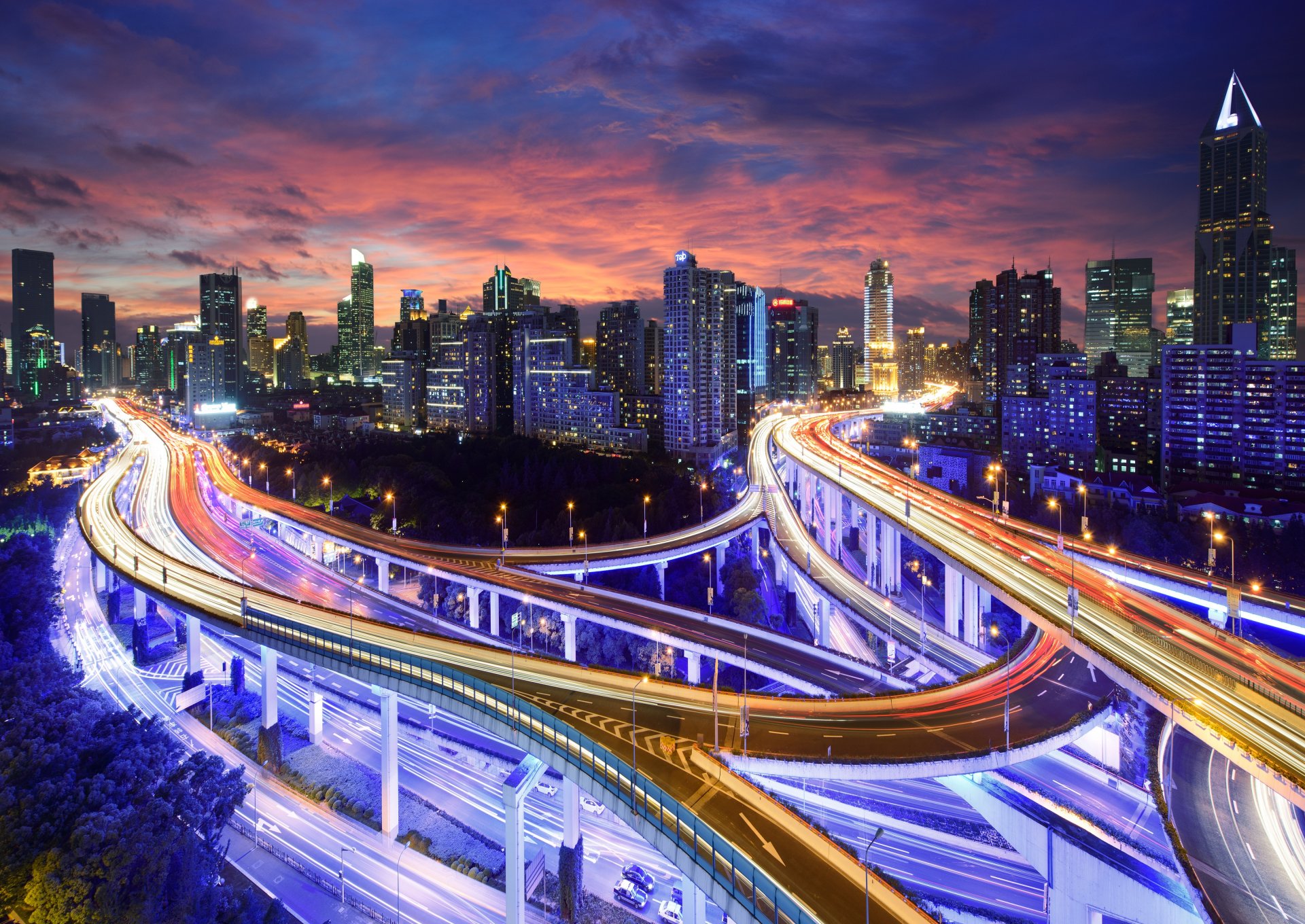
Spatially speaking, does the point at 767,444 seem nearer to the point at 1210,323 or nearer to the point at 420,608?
the point at 420,608

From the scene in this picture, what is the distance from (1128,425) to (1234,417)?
60.9 ft

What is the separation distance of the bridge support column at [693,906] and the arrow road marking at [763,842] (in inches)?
133

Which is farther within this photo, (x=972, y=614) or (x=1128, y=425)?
(x=1128, y=425)

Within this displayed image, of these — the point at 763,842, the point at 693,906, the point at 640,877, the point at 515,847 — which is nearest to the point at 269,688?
the point at 515,847

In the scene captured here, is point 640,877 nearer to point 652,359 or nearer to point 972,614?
point 972,614

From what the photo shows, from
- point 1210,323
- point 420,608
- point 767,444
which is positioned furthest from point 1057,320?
point 420,608

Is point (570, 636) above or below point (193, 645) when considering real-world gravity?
above

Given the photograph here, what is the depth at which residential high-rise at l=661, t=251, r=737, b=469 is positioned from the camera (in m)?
89.8

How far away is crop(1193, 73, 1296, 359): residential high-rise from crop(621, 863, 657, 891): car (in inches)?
4550

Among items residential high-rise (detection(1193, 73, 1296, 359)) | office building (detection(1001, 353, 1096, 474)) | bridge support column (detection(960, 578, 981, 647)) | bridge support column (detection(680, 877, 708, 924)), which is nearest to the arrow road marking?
bridge support column (detection(680, 877, 708, 924))

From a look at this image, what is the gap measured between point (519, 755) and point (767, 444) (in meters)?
59.9

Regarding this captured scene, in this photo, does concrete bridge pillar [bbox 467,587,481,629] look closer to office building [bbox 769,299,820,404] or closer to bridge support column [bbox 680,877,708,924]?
bridge support column [bbox 680,877,708,924]

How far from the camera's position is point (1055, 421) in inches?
3110

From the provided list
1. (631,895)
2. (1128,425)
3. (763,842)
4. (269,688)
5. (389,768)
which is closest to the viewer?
(763,842)
